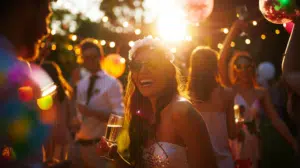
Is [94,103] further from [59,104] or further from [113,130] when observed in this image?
[113,130]

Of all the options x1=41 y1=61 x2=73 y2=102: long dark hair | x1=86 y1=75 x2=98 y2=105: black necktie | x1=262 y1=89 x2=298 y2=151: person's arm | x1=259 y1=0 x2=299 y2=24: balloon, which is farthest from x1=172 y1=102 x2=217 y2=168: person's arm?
x1=41 y1=61 x2=73 y2=102: long dark hair

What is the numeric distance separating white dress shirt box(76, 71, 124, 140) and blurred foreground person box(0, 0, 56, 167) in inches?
140

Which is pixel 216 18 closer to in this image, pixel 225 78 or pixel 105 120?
pixel 225 78

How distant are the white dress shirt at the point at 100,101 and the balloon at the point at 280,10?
10.9 feet

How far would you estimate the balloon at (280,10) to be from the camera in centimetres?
342

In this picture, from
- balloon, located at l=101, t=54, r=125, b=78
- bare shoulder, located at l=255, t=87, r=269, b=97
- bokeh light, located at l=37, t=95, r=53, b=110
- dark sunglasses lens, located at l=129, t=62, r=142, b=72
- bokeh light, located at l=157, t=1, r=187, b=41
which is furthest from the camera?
balloon, located at l=101, t=54, r=125, b=78

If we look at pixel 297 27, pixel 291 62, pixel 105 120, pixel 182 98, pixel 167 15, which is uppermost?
pixel 167 15

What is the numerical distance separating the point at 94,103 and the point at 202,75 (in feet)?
7.00

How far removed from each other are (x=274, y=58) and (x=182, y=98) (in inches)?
572

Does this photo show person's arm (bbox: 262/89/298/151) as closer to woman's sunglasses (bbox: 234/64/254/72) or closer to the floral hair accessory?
woman's sunglasses (bbox: 234/64/254/72)

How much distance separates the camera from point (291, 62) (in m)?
2.85

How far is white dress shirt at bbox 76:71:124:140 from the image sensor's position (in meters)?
6.74

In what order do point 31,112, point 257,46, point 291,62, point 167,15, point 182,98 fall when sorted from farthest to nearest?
point 257,46
point 167,15
point 182,98
point 31,112
point 291,62

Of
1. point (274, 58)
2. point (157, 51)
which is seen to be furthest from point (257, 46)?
point (157, 51)
